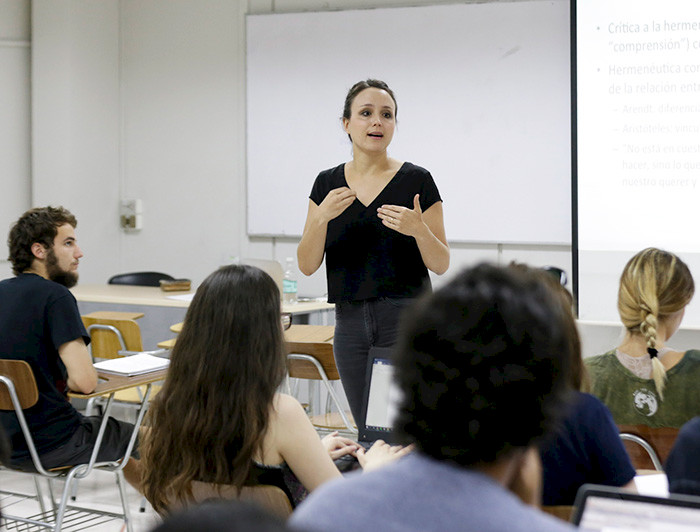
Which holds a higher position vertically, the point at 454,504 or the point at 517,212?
the point at 517,212

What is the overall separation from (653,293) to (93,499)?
2829 mm

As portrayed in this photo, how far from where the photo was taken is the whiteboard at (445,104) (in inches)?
220

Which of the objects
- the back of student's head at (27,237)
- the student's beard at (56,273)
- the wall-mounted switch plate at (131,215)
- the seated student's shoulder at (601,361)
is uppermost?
the wall-mounted switch plate at (131,215)

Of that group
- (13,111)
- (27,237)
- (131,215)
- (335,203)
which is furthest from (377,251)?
(13,111)

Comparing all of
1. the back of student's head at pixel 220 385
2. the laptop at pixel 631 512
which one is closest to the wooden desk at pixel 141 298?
the back of student's head at pixel 220 385

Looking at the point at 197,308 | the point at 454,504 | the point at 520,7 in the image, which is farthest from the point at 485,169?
the point at 454,504

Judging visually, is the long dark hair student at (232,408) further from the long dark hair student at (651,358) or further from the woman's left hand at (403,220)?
the long dark hair student at (651,358)

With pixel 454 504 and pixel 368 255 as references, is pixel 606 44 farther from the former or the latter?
pixel 454 504

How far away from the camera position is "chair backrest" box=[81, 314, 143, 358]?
4.35 metres

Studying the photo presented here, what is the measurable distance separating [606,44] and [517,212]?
4.48ft

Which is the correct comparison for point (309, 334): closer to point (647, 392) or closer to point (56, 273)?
point (56, 273)

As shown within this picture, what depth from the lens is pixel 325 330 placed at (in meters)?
4.05

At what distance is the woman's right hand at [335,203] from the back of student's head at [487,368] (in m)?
1.86

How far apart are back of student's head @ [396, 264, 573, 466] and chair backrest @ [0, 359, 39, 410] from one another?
230 cm
